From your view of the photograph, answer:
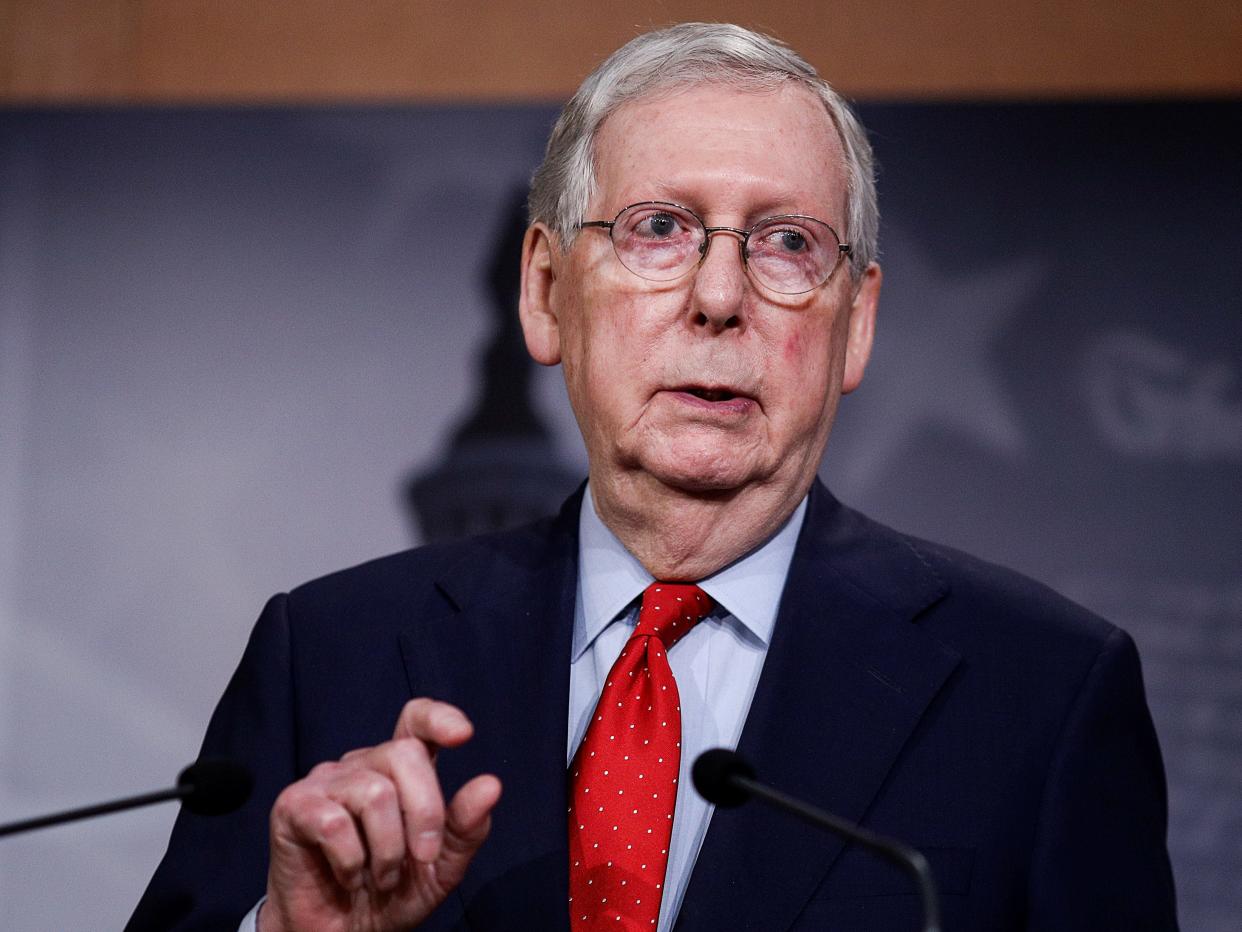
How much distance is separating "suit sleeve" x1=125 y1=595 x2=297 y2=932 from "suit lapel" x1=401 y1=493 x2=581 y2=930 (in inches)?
6.5

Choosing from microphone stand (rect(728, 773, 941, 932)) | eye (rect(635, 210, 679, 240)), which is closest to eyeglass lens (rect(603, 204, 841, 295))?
eye (rect(635, 210, 679, 240))

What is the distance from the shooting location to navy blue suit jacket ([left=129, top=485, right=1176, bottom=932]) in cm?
148

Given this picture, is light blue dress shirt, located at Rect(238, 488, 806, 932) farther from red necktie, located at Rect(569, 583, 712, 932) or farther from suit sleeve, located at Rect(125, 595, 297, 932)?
suit sleeve, located at Rect(125, 595, 297, 932)

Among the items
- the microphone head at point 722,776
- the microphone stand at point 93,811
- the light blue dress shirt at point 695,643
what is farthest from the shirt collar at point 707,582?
the microphone stand at point 93,811

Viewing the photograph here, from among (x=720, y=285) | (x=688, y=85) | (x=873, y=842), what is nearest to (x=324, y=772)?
(x=873, y=842)

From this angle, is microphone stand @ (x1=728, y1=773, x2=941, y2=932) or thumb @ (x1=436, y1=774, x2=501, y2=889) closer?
microphone stand @ (x1=728, y1=773, x2=941, y2=932)

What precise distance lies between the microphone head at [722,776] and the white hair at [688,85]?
0.77m

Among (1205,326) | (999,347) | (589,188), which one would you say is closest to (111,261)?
(589,188)

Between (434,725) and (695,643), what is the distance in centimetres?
51

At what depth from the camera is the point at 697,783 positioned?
1197 millimetres

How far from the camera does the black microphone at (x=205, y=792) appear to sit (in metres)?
1.18

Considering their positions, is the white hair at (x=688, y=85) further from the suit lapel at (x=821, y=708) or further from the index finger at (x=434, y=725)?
the index finger at (x=434, y=725)

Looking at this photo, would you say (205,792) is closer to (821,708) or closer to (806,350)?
(821,708)

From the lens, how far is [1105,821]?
152 cm
